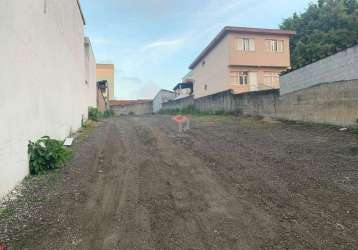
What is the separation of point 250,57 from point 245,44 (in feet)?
3.96

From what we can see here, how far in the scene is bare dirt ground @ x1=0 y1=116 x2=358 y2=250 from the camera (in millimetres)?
3592

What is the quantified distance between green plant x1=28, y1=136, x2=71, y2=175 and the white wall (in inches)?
8.6

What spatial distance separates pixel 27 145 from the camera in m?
5.82

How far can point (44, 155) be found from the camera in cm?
641

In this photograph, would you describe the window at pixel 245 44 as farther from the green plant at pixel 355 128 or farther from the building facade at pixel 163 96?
the building facade at pixel 163 96

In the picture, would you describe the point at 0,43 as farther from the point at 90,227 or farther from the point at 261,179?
the point at 261,179

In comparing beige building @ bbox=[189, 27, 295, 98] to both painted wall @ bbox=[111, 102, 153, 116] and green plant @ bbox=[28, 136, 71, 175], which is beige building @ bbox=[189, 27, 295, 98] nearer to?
green plant @ bbox=[28, 136, 71, 175]

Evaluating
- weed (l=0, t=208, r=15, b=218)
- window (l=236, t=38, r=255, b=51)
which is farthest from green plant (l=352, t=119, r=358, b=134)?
window (l=236, t=38, r=255, b=51)

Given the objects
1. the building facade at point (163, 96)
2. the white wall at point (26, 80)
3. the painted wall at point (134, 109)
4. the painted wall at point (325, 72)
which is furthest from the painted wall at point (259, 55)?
the painted wall at point (134, 109)

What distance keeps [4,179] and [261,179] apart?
462 centimetres

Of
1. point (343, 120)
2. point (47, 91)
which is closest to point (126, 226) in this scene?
point (47, 91)

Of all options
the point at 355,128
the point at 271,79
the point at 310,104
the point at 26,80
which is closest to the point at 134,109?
the point at 271,79

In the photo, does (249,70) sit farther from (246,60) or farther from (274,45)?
(274,45)

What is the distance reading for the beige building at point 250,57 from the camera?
82.3 feet
